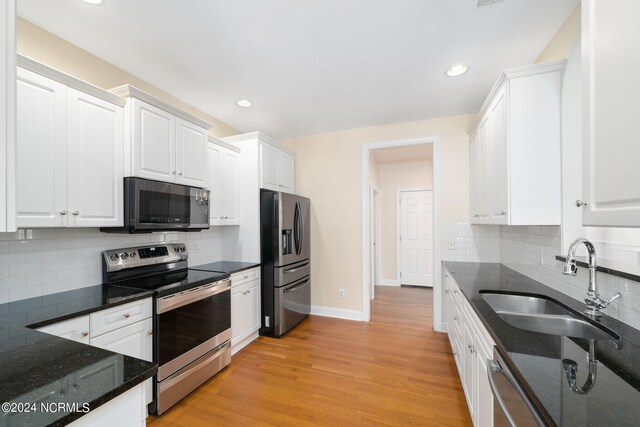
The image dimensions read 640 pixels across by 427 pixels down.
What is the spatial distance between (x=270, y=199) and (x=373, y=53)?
1.87 metres

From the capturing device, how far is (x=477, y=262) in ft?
10.3

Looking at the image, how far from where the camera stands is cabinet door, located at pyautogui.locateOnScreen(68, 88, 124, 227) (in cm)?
176

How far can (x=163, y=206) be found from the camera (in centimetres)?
224

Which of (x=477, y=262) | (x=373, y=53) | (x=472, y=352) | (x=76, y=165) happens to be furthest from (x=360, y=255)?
(x=76, y=165)

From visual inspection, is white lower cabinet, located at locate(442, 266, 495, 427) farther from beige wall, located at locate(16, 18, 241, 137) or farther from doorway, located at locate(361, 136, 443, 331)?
beige wall, located at locate(16, 18, 241, 137)

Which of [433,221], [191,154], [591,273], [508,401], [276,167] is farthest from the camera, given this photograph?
[276,167]

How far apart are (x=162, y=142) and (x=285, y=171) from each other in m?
1.78

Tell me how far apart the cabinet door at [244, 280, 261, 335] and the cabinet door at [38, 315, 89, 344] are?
1526 millimetres

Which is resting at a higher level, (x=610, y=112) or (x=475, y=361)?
(x=610, y=112)

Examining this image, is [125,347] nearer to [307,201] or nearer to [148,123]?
[148,123]

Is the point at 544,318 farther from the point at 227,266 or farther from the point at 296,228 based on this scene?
the point at 227,266

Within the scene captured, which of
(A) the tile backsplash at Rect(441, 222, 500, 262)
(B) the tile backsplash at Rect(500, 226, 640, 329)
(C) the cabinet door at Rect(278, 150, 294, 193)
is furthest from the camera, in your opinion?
(C) the cabinet door at Rect(278, 150, 294, 193)

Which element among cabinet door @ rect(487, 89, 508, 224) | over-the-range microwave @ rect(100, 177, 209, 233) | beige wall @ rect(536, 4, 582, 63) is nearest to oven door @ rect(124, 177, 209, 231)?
over-the-range microwave @ rect(100, 177, 209, 233)

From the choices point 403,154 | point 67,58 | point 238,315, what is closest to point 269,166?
point 238,315
